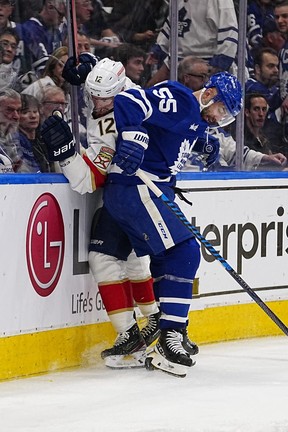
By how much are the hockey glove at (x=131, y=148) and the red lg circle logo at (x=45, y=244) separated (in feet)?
1.32

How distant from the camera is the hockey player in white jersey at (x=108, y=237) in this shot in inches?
192

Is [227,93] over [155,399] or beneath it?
over

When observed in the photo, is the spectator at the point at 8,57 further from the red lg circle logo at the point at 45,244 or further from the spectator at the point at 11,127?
the red lg circle logo at the point at 45,244

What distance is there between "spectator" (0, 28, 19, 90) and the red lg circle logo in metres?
0.49

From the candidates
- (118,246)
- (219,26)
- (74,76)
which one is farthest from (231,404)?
(219,26)

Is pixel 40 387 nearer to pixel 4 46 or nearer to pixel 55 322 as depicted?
pixel 55 322

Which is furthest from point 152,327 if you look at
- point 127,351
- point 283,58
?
point 283,58

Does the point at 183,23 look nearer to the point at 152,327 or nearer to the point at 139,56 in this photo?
the point at 139,56

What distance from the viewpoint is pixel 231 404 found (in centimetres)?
429

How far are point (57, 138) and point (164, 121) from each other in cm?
45

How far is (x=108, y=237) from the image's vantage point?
4973 millimetres

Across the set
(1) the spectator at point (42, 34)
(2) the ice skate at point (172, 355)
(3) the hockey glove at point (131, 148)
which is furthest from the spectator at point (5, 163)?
(2) the ice skate at point (172, 355)

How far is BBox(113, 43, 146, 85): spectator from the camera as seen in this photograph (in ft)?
17.6

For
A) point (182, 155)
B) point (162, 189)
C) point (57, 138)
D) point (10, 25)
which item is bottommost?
point (162, 189)
